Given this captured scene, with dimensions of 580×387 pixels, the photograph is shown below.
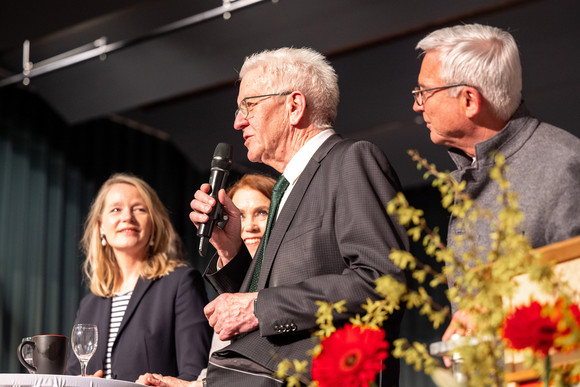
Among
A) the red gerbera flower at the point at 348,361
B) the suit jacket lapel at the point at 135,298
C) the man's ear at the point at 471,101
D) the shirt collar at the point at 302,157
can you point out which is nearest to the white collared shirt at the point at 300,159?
the shirt collar at the point at 302,157

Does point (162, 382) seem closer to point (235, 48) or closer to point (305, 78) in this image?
point (305, 78)

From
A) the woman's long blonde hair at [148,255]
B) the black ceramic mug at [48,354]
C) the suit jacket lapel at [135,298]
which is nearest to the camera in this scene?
the black ceramic mug at [48,354]

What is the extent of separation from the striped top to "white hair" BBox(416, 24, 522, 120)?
163cm

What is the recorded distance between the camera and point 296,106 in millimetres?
2299

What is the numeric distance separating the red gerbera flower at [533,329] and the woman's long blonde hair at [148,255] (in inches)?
97.6

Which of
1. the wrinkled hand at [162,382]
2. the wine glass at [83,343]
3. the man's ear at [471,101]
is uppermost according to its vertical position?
the man's ear at [471,101]

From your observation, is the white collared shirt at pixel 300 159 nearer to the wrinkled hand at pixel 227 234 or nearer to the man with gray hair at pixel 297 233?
the man with gray hair at pixel 297 233

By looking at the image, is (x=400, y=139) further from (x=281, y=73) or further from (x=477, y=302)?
(x=477, y=302)

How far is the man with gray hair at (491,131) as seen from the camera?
1.76 metres

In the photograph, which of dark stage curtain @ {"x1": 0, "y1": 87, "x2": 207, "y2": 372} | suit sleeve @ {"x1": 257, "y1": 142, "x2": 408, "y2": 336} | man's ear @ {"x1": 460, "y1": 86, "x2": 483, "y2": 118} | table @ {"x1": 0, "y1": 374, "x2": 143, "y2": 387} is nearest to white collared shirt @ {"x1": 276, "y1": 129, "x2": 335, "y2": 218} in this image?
suit sleeve @ {"x1": 257, "y1": 142, "x2": 408, "y2": 336}

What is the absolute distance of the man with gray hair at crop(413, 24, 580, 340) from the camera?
1765mm

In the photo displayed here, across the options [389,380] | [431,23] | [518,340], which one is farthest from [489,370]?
[431,23]

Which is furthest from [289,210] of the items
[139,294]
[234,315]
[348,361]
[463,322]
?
[139,294]

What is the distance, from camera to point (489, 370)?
2.80 feet
